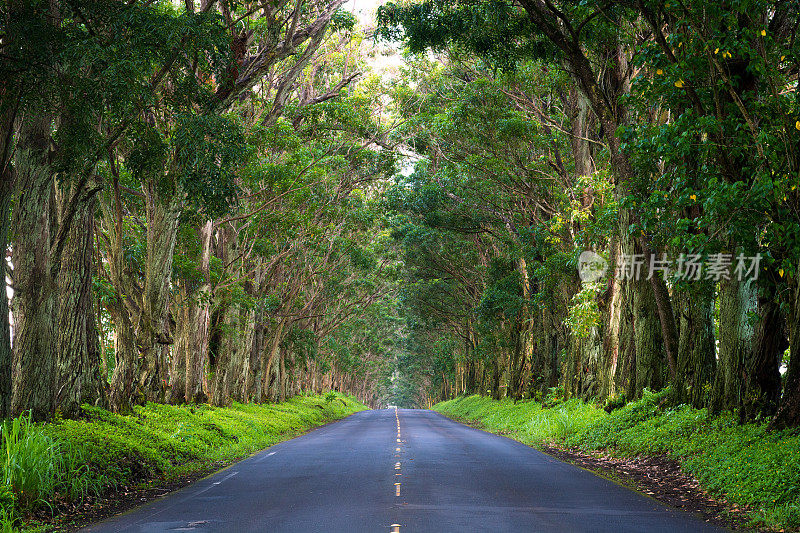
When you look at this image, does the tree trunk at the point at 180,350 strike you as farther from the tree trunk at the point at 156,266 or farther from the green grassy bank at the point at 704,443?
the green grassy bank at the point at 704,443

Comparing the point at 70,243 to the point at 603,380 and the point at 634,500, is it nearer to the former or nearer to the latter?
the point at 634,500

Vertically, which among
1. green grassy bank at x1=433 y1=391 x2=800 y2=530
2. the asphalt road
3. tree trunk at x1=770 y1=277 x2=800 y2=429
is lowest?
the asphalt road

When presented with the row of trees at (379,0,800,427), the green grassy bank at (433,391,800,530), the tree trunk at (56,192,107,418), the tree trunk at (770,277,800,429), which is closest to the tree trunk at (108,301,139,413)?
the tree trunk at (56,192,107,418)

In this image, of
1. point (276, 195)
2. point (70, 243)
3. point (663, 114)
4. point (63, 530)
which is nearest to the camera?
point (63, 530)

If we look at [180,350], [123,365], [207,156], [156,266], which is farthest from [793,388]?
[180,350]

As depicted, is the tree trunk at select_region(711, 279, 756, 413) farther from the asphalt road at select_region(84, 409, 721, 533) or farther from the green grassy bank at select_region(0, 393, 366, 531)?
the green grassy bank at select_region(0, 393, 366, 531)

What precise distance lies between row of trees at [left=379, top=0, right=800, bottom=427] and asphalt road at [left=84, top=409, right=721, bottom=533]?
12.2ft

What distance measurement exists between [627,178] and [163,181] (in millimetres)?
10176

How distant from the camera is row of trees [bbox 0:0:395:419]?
11070 millimetres

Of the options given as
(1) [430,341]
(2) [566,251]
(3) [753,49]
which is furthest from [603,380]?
(1) [430,341]

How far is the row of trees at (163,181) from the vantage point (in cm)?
1107

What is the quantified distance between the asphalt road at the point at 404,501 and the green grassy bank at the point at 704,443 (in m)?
1.10

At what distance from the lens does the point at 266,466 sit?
15141 millimetres

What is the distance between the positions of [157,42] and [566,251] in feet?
58.0
